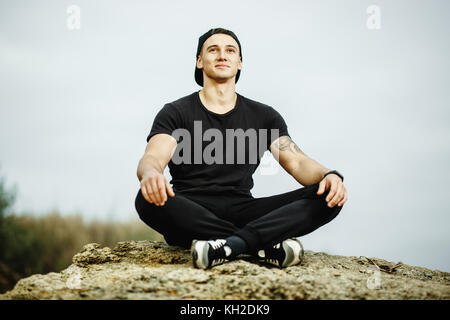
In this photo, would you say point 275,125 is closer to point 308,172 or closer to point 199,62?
point 308,172

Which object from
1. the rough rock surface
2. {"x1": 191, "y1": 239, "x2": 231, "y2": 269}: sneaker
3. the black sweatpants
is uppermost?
the black sweatpants

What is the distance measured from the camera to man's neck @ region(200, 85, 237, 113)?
4.16 m

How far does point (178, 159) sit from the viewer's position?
3867 millimetres

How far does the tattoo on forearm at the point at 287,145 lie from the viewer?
4074 mm

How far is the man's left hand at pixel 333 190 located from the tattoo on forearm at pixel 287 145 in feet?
2.48

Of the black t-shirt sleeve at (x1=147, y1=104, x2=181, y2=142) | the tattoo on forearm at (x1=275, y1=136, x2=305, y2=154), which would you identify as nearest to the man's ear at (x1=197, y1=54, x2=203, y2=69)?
the black t-shirt sleeve at (x1=147, y1=104, x2=181, y2=142)

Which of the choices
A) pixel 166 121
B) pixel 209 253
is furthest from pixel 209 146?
pixel 209 253

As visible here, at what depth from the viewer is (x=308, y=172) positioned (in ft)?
12.4

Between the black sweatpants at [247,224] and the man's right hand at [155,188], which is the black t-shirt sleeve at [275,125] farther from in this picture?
the man's right hand at [155,188]

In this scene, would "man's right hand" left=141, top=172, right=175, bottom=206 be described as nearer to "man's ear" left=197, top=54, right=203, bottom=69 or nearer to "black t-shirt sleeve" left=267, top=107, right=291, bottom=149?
"black t-shirt sleeve" left=267, top=107, right=291, bottom=149

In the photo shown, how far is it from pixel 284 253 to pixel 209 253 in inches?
27.0

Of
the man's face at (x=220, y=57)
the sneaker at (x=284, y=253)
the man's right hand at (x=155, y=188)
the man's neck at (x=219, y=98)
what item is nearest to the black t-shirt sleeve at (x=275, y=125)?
the man's neck at (x=219, y=98)

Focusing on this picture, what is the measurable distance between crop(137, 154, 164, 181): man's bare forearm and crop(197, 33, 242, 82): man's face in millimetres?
1261
